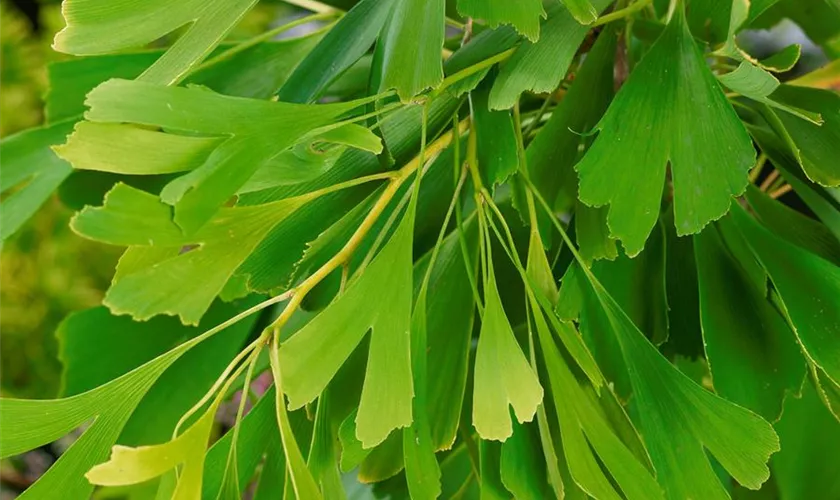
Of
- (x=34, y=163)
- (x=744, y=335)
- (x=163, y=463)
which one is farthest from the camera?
(x=34, y=163)

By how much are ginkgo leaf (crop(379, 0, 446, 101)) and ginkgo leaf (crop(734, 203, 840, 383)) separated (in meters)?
0.17

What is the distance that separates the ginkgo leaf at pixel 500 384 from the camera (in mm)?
250

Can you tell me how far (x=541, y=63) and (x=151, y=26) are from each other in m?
0.15

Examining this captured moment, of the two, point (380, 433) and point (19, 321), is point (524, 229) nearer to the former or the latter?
point (380, 433)

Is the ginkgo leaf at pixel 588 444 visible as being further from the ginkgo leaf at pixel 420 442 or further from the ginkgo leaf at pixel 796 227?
the ginkgo leaf at pixel 796 227

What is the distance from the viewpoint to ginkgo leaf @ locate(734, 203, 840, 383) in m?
0.30

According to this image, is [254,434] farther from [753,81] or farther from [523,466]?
[753,81]

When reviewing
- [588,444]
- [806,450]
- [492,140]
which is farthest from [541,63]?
[806,450]

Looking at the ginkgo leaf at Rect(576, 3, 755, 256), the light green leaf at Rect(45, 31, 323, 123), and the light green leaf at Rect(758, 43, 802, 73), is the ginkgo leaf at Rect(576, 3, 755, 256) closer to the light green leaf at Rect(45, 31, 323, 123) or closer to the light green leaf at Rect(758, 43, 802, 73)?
the light green leaf at Rect(758, 43, 802, 73)

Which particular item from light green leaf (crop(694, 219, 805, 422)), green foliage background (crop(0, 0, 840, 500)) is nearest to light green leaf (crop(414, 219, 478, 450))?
green foliage background (crop(0, 0, 840, 500))

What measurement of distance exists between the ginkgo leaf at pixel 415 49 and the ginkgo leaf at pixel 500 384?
88 mm

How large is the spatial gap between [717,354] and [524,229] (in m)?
0.11

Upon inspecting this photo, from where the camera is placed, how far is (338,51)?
337 millimetres

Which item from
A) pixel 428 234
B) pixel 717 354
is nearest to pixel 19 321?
pixel 428 234
